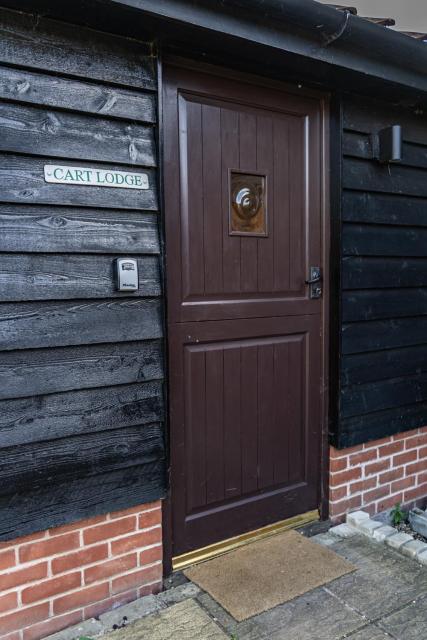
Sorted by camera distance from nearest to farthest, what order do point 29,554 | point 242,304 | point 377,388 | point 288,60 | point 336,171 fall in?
point 29,554 → point 288,60 → point 242,304 → point 336,171 → point 377,388

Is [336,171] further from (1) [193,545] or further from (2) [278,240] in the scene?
(1) [193,545]

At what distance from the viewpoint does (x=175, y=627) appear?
1.83 meters

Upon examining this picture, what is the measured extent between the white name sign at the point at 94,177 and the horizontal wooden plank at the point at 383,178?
118 centimetres

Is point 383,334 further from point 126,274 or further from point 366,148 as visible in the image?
point 126,274

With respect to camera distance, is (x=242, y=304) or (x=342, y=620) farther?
(x=242, y=304)

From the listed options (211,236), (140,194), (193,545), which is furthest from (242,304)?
(193,545)

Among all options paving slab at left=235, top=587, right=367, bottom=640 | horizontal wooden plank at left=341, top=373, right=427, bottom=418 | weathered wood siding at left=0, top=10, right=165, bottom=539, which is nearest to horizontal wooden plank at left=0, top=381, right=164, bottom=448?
weathered wood siding at left=0, top=10, right=165, bottom=539

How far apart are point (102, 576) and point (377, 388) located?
1.74 m

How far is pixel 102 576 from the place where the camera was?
193cm

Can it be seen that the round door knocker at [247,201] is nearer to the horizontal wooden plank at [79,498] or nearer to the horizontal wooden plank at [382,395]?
the horizontal wooden plank at [382,395]

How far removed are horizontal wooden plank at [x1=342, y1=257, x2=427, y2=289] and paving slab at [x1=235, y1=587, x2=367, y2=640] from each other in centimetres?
151

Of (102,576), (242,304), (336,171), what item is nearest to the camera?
(102,576)

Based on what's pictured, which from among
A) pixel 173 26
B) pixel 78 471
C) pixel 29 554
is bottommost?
pixel 29 554

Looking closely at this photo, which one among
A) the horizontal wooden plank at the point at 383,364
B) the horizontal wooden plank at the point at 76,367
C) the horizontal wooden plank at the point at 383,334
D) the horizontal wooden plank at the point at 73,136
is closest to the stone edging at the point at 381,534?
the horizontal wooden plank at the point at 383,364
